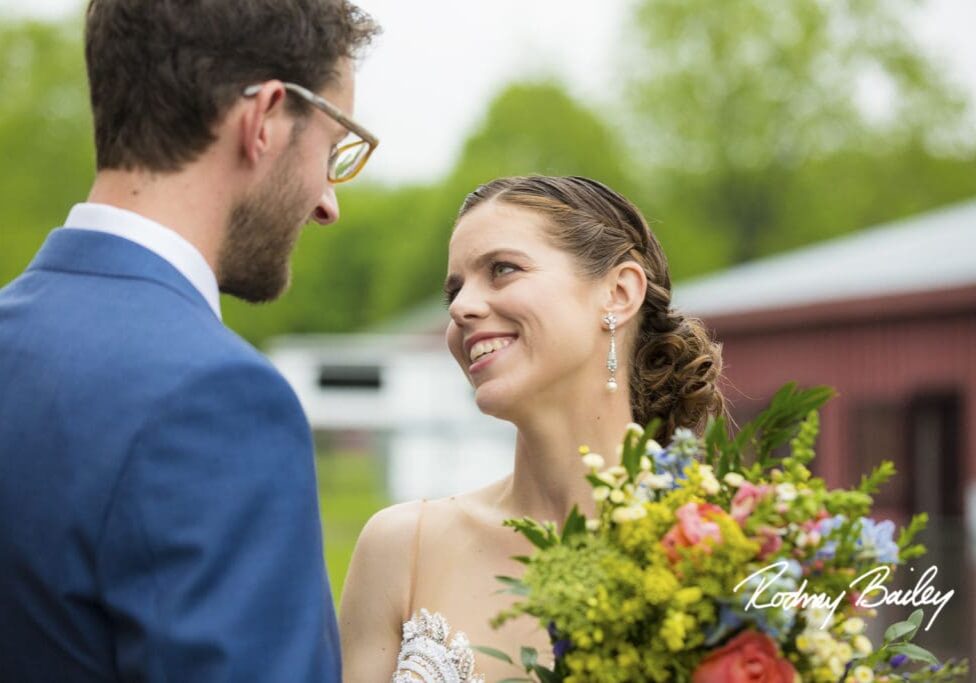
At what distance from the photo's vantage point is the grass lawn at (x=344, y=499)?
2792 centimetres

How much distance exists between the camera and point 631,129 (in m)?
44.6

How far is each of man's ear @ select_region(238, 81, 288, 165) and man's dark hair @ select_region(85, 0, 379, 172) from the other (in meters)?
0.03

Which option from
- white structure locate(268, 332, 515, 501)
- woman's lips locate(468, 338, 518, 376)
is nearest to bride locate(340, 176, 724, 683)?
woman's lips locate(468, 338, 518, 376)

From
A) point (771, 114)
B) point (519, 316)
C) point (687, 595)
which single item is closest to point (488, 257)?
point (519, 316)

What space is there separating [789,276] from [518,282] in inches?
630

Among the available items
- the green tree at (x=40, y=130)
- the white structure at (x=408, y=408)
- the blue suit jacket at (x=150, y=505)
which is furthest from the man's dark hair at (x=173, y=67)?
the green tree at (x=40, y=130)

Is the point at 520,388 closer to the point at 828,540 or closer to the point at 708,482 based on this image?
the point at 708,482

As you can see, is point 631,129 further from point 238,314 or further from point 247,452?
point 247,452

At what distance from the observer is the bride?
3.80 m

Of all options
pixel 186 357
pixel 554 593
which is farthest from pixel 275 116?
pixel 554 593

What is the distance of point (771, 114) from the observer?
140 feet

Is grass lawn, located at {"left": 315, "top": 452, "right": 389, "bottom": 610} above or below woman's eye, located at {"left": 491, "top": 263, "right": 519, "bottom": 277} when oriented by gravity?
below

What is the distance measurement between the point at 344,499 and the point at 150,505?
148ft

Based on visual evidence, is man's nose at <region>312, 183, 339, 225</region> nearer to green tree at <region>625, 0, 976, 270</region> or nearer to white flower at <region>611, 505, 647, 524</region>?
white flower at <region>611, 505, 647, 524</region>
